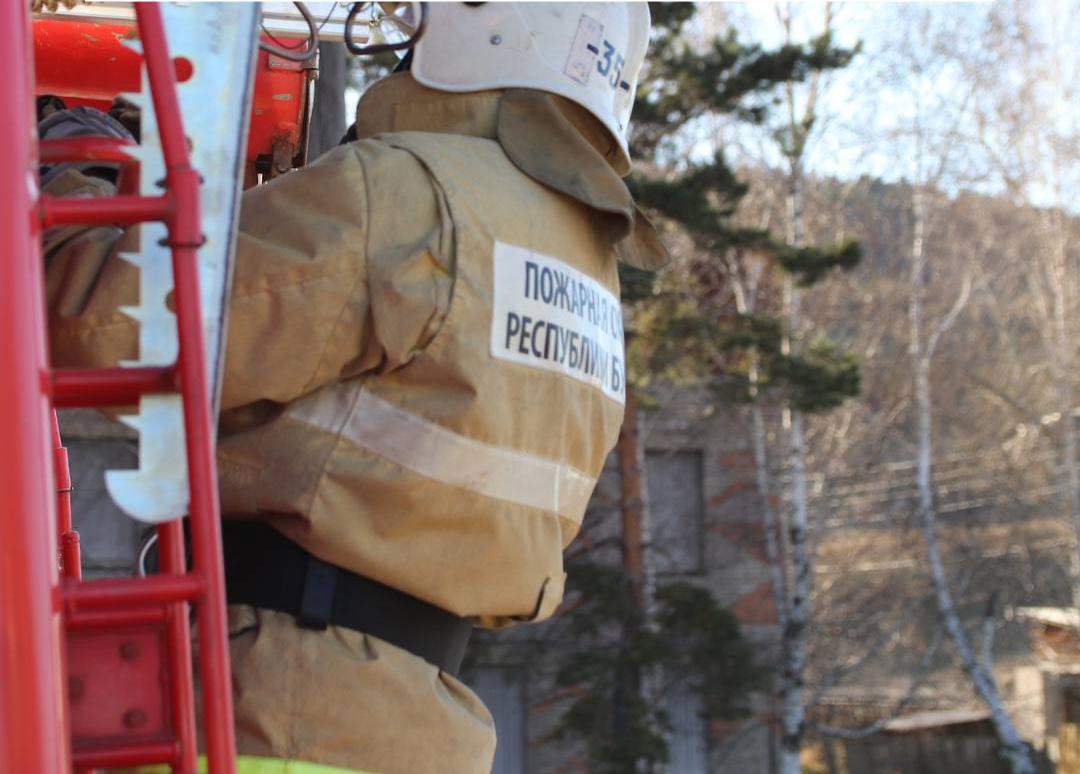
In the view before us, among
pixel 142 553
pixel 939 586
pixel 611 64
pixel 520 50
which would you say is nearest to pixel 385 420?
pixel 142 553

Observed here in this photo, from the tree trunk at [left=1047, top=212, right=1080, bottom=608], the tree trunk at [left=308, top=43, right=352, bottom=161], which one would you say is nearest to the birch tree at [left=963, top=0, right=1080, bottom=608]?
the tree trunk at [left=1047, top=212, right=1080, bottom=608]

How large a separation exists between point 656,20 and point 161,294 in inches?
557

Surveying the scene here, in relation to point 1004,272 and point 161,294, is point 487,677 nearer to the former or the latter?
point 1004,272

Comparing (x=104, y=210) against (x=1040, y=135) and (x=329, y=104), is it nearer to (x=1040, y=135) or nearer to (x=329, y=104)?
(x=329, y=104)

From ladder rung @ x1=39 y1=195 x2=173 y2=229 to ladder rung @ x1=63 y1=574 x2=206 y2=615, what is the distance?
35 cm

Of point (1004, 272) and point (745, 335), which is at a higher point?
point (1004, 272)

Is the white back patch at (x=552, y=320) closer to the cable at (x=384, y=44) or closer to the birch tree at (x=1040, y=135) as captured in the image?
the cable at (x=384, y=44)

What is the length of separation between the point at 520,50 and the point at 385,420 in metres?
0.67

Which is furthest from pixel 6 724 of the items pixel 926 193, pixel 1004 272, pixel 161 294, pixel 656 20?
pixel 1004 272

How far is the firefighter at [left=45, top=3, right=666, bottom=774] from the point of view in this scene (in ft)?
6.14

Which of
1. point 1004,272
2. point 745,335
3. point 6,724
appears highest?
point 1004,272

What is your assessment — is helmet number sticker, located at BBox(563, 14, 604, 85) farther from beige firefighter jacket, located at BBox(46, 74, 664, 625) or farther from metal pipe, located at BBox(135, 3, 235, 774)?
metal pipe, located at BBox(135, 3, 235, 774)

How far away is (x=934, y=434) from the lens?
85.9 feet

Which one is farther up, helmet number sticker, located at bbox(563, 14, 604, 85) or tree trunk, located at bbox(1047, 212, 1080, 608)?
tree trunk, located at bbox(1047, 212, 1080, 608)
